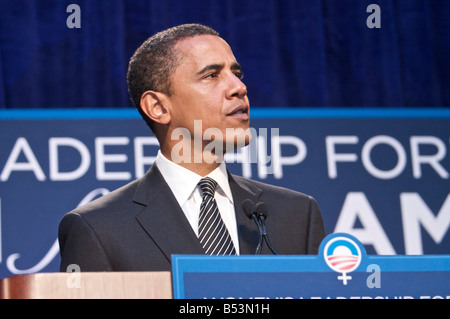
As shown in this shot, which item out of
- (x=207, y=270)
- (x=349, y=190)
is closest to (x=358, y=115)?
(x=349, y=190)

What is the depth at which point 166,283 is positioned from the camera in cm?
126

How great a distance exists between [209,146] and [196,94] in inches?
5.3

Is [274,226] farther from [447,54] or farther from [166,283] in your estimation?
[447,54]

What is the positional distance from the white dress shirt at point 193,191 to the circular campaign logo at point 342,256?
1.65 ft

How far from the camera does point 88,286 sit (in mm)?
1224

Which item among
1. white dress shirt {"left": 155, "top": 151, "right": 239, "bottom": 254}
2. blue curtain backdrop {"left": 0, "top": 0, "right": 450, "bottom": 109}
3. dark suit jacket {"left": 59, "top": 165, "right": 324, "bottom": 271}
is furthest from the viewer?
blue curtain backdrop {"left": 0, "top": 0, "right": 450, "bottom": 109}

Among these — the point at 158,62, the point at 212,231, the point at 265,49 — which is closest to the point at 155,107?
the point at 158,62

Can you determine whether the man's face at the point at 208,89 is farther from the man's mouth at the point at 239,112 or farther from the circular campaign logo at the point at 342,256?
the circular campaign logo at the point at 342,256

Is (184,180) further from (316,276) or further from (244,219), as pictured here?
(316,276)

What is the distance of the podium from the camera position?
1203mm

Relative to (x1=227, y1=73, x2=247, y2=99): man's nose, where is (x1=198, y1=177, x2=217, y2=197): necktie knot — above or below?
below

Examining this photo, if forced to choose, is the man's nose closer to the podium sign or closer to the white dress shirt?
the white dress shirt

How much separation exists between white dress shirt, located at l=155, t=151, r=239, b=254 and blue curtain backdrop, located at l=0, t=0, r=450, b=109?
132 centimetres

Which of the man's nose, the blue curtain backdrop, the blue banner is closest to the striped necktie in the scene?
the man's nose
